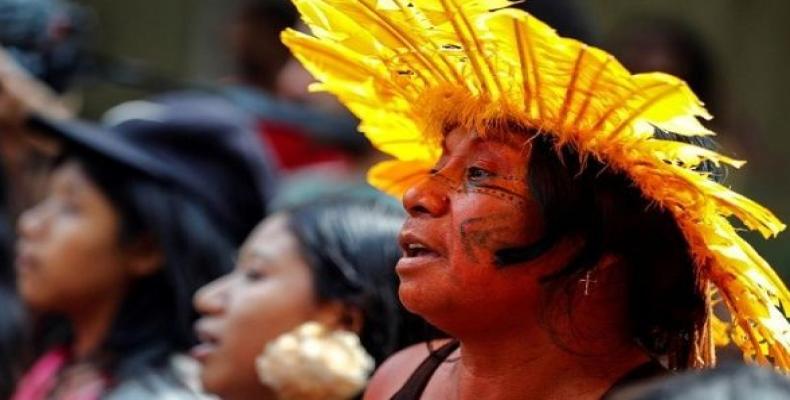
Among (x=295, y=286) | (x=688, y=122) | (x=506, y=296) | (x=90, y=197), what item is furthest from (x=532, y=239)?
(x=90, y=197)

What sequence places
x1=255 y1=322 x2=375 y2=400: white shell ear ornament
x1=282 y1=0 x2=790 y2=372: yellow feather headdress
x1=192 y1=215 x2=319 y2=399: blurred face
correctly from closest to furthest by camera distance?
x1=282 y1=0 x2=790 y2=372: yellow feather headdress < x1=255 y1=322 x2=375 y2=400: white shell ear ornament < x1=192 y1=215 x2=319 y2=399: blurred face

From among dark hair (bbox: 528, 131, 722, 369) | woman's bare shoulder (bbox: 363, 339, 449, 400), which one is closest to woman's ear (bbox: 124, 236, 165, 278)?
woman's bare shoulder (bbox: 363, 339, 449, 400)

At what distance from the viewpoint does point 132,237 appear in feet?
16.3

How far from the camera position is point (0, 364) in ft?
17.5

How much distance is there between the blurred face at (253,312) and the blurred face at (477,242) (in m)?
0.95

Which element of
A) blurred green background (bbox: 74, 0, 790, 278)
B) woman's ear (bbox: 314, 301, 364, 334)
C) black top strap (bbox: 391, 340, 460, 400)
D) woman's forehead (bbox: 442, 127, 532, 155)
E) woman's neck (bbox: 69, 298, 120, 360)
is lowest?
blurred green background (bbox: 74, 0, 790, 278)

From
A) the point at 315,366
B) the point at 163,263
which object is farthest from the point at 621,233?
the point at 163,263

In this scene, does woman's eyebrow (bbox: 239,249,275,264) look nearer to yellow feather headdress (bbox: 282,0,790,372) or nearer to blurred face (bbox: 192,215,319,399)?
blurred face (bbox: 192,215,319,399)

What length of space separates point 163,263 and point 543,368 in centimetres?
186

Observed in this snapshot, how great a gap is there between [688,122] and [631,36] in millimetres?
3198

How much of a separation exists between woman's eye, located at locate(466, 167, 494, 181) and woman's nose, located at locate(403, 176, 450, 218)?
47mm

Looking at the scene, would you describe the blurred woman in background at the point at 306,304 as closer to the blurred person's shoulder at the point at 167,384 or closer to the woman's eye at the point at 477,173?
the blurred person's shoulder at the point at 167,384

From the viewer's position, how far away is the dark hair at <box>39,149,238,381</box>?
15.9ft

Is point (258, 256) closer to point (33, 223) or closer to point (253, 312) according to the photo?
point (253, 312)
